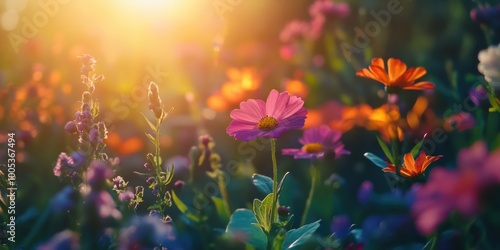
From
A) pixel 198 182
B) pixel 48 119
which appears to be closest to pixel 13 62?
pixel 48 119

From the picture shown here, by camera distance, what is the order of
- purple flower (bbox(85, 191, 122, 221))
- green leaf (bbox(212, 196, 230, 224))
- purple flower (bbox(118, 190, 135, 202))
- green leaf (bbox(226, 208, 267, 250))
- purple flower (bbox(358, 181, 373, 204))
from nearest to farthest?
purple flower (bbox(85, 191, 122, 221))
purple flower (bbox(118, 190, 135, 202))
green leaf (bbox(226, 208, 267, 250))
green leaf (bbox(212, 196, 230, 224))
purple flower (bbox(358, 181, 373, 204))

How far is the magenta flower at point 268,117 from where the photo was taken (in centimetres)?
103

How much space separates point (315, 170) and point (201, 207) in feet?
0.96

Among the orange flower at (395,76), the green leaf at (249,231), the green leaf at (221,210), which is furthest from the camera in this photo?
the green leaf at (221,210)

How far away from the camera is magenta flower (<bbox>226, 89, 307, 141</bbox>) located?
1.03 m

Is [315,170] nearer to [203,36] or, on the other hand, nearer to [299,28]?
[299,28]

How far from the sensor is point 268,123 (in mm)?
1056

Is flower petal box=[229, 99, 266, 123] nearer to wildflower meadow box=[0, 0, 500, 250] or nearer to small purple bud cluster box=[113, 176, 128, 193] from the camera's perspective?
wildflower meadow box=[0, 0, 500, 250]

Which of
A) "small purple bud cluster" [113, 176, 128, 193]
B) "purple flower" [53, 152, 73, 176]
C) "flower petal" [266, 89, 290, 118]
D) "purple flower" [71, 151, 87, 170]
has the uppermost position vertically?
"purple flower" [53, 152, 73, 176]

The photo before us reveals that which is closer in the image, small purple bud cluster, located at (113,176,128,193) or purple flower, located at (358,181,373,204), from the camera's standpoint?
small purple bud cluster, located at (113,176,128,193)

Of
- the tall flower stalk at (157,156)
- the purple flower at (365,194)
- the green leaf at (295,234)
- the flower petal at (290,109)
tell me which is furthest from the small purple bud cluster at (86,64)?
the purple flower at (365,194)

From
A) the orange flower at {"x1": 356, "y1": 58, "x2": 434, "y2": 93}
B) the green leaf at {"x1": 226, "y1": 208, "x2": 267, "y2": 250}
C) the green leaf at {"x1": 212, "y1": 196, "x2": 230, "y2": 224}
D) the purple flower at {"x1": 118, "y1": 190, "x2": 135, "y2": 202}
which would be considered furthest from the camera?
the green leaf at {"x1": 212, "y1": 196, "x2": 230, "y2": 224}

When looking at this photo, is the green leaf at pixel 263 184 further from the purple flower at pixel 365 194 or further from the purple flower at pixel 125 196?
the purple flower at pixel 365 194

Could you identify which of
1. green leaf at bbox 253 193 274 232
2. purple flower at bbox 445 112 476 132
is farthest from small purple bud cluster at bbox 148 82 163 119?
purple flower at bbox 445 112 476 132
